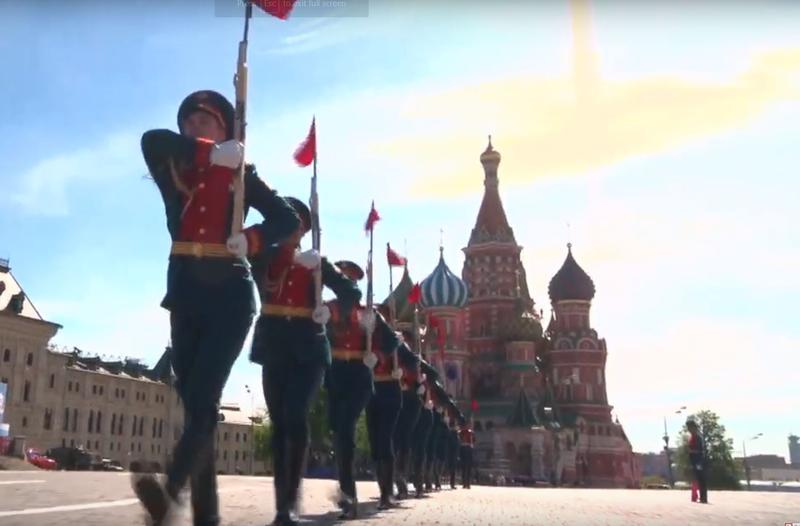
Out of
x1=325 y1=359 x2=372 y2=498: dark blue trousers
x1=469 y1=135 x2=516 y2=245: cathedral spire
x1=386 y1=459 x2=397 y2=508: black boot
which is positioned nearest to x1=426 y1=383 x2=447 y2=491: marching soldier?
x1=386 y1=459 x2=397 y2=508: black boot

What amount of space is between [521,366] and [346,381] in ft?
226

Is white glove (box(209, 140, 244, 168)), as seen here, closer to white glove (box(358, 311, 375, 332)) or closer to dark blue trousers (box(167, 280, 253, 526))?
dark blue trousers (box(167, 280, 253, 526))

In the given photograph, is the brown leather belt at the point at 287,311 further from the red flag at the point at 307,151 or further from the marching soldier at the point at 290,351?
the red flag at the point at 307,151

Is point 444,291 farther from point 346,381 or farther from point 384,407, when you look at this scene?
point 346,381

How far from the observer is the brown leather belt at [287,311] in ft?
22.2

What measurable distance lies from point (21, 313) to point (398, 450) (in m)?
57.5

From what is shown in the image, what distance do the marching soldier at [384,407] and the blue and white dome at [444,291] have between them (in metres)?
64.8

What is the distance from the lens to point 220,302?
4879 millimetres

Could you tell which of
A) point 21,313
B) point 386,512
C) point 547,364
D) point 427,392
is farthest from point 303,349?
point 547,364

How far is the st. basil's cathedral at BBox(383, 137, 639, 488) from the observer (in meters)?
70.6

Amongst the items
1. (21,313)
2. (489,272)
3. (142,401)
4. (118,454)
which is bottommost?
(118,454)

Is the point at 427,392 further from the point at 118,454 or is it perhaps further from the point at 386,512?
the point at 118,454

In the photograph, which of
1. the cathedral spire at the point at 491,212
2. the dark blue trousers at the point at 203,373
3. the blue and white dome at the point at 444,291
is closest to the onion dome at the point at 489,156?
the cathedral spire at the point at 491,212

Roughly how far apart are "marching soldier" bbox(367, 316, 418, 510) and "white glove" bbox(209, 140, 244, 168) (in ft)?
13.3
